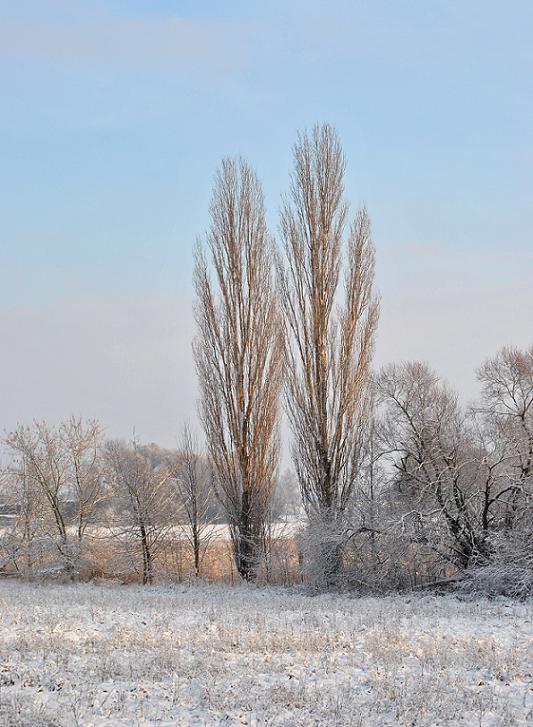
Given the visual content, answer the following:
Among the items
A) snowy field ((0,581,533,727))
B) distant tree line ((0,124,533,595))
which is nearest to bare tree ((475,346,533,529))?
distant tree line ((0,124,533,595))

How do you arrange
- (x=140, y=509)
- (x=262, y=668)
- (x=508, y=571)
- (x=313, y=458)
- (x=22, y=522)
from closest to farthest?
(x=262, y=668)
(x=508, y=571)
(x=313, y=458)
(x=140, y=509)
(x=22, y=522)

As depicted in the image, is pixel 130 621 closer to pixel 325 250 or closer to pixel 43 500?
pixel 325 250

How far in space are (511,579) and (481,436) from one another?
14.1 feet

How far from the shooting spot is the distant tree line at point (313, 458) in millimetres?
15352

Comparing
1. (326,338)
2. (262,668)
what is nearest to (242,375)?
(326,338)

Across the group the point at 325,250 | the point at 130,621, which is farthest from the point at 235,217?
the point at 130,621

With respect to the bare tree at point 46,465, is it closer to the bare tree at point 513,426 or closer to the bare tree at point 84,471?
the bare tree at point 84,471

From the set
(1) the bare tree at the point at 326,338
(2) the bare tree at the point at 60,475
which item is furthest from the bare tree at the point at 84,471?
(1) the bare tree at the point at 326,338

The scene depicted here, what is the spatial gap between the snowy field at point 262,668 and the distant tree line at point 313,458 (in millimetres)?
4880

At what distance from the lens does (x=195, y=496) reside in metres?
25.8

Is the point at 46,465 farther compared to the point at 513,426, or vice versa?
the point at 46,465

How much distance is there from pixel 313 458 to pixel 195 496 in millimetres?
8568

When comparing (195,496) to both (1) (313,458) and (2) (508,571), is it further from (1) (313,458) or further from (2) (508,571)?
(2) (508,571)

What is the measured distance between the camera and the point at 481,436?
1714cm
